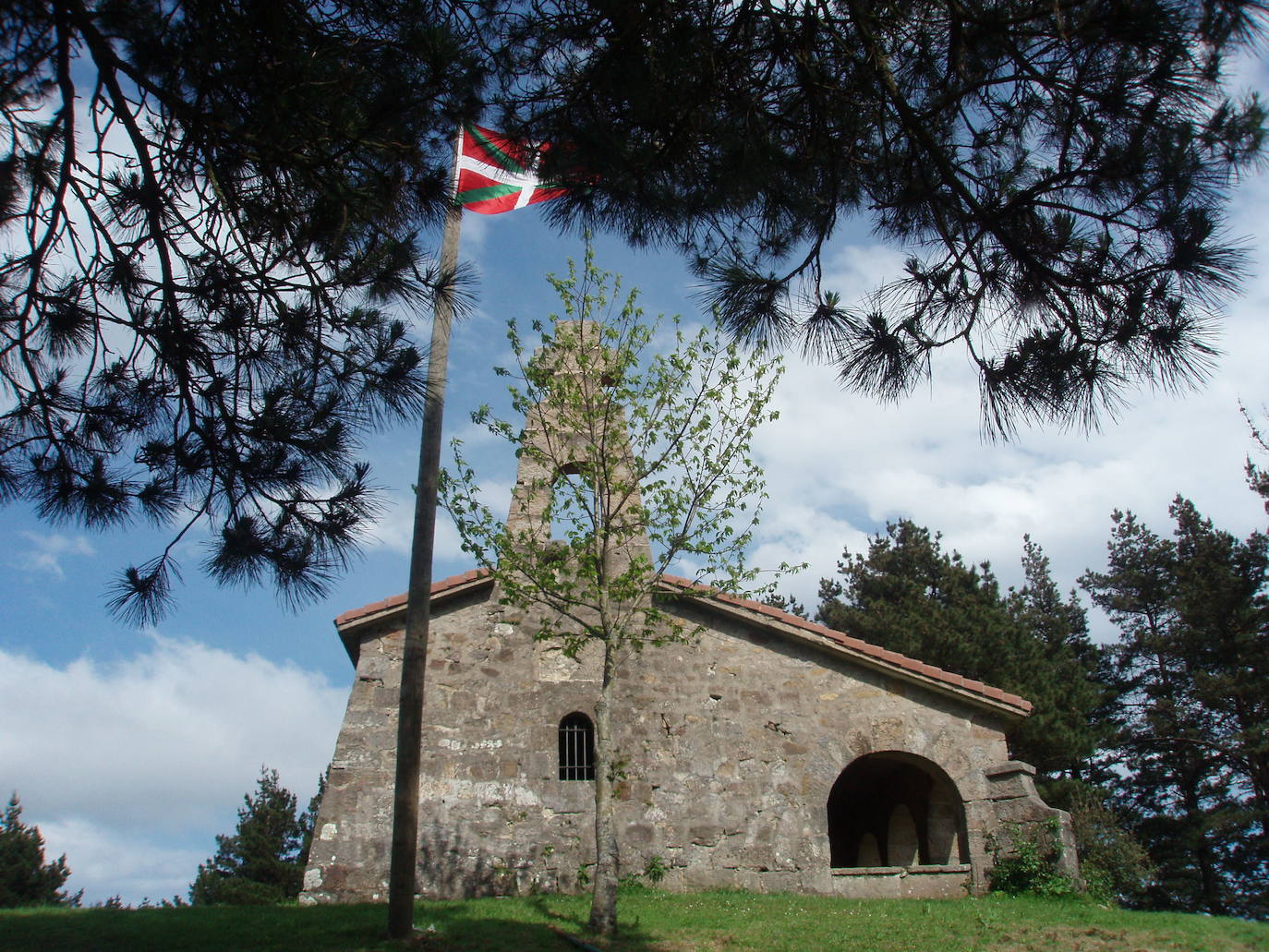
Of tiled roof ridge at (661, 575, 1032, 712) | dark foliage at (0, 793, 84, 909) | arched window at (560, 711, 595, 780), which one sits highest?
tiled roof ridge at (661, 575, 1032, 712)

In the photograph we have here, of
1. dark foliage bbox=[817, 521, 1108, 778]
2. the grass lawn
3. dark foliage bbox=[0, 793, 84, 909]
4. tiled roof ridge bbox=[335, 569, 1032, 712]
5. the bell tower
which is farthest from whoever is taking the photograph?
dark foliage bbox=[0, 793, 84, 909]

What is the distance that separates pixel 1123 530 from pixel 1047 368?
92.2 feet

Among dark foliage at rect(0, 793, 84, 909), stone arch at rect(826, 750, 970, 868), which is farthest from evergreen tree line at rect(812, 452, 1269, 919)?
dark foliage at rect(0, 793, 84, 909)

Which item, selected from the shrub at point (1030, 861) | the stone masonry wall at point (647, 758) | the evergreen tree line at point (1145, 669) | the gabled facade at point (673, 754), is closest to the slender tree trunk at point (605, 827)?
the stone masonry wall at point (647, 758)

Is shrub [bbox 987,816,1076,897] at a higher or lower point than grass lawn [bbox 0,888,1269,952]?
higher

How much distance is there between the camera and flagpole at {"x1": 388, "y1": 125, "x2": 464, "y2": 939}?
23.0ft

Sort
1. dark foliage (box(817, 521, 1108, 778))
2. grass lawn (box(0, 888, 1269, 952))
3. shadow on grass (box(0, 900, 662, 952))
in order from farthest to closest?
dark foliage (box(817, 521, 1108, 778)) → grass lawn (box(0, 888, 1269, 952)) → shadow on grass (box(0, 900, 662, 952))

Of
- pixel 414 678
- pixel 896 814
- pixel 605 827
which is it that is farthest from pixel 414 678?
pixel 896 814

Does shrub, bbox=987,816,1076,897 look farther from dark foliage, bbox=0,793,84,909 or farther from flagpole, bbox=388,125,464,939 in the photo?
dark foliage, bbox=0,793,84,909

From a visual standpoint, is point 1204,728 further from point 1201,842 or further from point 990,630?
point 990,630

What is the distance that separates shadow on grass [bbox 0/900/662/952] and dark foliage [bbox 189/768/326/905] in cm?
1827

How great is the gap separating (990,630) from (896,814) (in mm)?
9661

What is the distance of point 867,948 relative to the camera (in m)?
7.09

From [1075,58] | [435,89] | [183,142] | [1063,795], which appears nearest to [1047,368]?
[1075,58]
